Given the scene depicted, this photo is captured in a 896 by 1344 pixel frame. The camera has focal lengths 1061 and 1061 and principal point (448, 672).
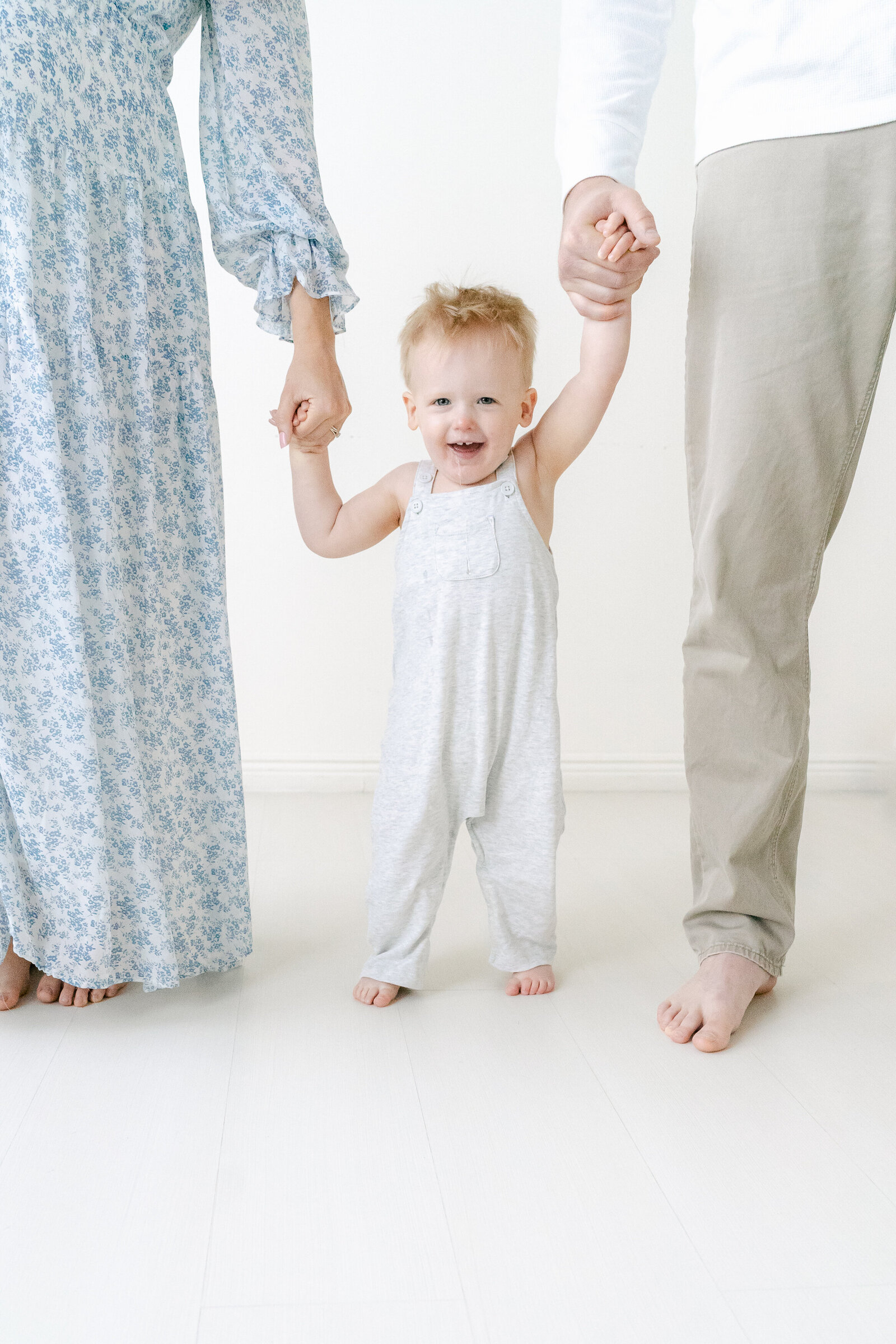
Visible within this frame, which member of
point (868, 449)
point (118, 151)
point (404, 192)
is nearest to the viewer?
point (118, 151)

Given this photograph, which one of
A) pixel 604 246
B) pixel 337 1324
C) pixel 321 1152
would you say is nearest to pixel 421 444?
pixel 604 246

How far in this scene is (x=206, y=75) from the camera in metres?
1.22

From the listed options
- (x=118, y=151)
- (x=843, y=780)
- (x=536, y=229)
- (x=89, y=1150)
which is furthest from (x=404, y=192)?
(x=89, y=1150)

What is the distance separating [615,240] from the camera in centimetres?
108

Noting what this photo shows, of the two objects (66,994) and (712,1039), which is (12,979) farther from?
(712,1039)

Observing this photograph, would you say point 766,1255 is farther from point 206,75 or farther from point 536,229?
point 536,229

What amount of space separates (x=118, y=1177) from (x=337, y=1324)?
26 cm

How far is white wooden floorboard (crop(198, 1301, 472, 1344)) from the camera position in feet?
2.33

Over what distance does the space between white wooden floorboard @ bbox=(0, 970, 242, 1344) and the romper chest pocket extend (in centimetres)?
56

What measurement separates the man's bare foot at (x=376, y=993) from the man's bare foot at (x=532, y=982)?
140 millimetres

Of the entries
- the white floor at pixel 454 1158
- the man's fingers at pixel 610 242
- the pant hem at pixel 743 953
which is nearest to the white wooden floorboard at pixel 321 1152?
the white floor at pixel 454 1158

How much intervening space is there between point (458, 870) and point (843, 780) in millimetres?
1008

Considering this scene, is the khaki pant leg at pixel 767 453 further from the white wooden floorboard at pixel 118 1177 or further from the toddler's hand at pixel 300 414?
the white wooden floorboard at pixel 118 1177

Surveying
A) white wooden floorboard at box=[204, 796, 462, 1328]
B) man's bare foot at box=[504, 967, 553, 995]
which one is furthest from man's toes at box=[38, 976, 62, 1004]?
man's bare foot at box=[504, 967, 553, 995]
